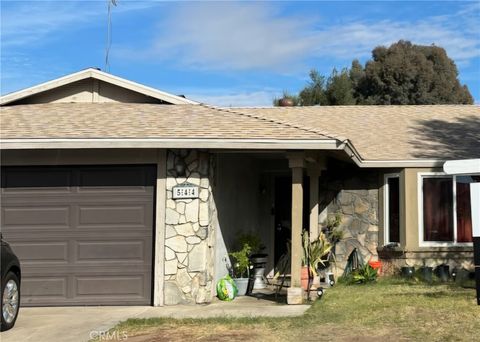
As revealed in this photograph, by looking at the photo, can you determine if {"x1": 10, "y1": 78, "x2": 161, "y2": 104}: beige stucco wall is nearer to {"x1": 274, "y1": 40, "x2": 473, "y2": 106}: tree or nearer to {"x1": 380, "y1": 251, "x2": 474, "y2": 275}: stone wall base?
{"x1": 380, "y1": 251, "x2": 474, "y2": 275}: stone wall base

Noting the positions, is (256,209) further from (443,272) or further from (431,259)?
(443,272)

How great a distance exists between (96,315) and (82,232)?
67.2 inches

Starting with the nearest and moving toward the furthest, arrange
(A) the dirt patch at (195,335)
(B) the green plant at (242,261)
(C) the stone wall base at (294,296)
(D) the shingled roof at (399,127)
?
(A) the dirt patch at (195,335) → (C) the stone wall base at (294,296) → (B) the green plant at (242,261) → (D) the shingled roof at (399,127)

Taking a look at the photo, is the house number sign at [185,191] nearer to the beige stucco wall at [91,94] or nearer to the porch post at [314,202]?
the beige stucco wall at [91,94]

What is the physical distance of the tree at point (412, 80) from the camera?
34906mm

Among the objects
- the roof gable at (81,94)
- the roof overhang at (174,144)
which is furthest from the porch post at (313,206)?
the roof gable at (81,94)

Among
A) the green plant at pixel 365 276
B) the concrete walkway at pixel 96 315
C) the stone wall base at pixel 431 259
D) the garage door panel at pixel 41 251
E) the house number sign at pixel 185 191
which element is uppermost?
the house number sign at pixel 185 191

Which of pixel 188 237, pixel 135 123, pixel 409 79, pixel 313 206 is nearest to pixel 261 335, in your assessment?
pixel 188 237

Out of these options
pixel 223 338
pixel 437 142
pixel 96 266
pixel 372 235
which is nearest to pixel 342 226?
pixel 372 235

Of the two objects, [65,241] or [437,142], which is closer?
[65,241]

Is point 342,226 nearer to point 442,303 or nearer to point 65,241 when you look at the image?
point 442,303

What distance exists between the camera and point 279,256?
47.3 feet

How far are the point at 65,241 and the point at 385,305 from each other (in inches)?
215

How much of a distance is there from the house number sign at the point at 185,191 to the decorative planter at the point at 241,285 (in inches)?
79.7
